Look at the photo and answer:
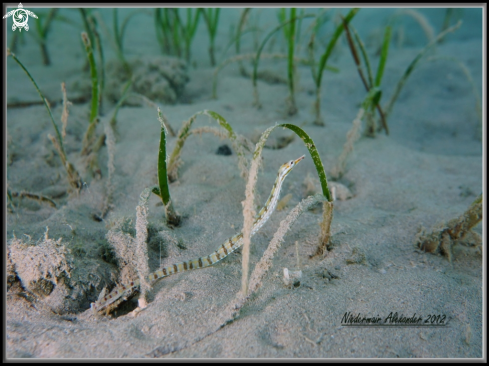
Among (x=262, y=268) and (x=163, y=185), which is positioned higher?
(x=163, y=185)

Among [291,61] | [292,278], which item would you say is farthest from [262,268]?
[291,61]

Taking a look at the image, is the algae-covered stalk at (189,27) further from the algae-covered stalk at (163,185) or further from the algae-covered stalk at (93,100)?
the algae-covered stalk at (163,185)

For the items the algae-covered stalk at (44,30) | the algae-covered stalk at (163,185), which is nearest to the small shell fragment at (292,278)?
the algae-covered stalk at (163,185)

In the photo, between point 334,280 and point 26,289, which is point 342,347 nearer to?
point 334,280

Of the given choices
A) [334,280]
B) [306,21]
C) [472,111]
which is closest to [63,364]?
[334,280]

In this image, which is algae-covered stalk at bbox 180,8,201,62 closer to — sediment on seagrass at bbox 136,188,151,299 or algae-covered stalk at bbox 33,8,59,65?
algae-covered stalk at bbox 33,8,59,65

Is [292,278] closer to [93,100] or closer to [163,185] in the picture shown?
[163,185]
